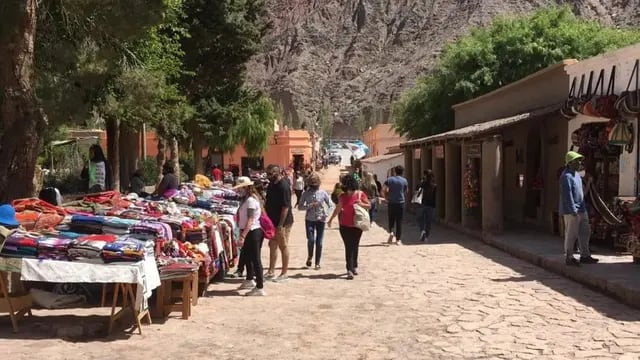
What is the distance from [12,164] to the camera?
968 cm

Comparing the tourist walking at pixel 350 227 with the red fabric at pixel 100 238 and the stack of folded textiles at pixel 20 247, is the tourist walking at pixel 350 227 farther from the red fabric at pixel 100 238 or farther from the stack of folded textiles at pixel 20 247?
the stack of folded textiles at pixel 20 247

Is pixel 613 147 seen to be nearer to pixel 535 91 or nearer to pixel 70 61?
pixel 535 91

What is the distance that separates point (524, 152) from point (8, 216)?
14.0 meters

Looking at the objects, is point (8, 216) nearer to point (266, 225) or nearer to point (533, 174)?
point (266, 225)

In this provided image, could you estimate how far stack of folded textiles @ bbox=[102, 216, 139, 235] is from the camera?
7.70 m

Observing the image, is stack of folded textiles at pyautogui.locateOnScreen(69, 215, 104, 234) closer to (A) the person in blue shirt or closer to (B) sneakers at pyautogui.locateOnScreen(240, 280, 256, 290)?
(B) sneakers at pyautogui.locateOnScreen(240, 280, 256, 290)

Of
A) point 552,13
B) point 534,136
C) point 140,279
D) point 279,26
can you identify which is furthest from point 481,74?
point 279,26

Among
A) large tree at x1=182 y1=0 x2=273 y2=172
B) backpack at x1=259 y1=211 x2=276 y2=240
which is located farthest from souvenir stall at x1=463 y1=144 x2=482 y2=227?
large tree at x1=182 y1=0 x2=273 y2=172

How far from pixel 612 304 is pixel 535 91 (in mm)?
9341

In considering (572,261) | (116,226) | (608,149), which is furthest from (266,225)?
(608,149)

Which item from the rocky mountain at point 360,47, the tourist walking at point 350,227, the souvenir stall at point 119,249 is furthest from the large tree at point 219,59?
the rocky mountain at point 360,47

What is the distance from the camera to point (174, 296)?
8.01 metres

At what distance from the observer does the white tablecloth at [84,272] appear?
6.77 m

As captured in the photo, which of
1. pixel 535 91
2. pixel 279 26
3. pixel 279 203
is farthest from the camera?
pixel 279 26
